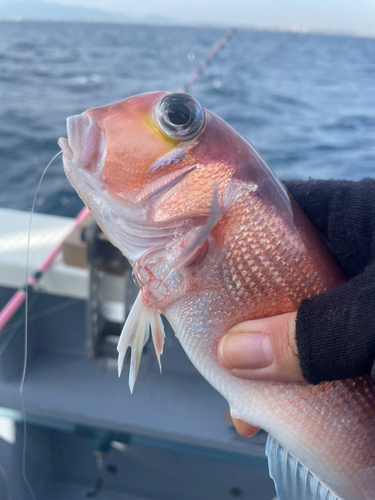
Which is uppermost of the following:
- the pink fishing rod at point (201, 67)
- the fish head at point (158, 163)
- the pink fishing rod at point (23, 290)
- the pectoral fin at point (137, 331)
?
the pink fishing rod at point (201, 67)

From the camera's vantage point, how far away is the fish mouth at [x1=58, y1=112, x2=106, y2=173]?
1101 mm

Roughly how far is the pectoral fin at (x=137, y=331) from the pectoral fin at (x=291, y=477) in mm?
542

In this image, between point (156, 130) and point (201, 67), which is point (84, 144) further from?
point (201, 67)

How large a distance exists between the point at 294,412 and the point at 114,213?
2.75ft

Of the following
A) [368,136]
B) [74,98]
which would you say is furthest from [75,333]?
[74,98]

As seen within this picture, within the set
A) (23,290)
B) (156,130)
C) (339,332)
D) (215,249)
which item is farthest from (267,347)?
(23,290)

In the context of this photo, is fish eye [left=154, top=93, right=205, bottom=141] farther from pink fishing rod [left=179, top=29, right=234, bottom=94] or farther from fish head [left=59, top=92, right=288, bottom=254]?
pink fishing rod [left=179, top=29, right=234, bottom=94]

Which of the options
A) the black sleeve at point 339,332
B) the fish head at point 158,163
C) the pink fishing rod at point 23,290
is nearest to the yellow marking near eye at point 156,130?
the fish head at point 158,163

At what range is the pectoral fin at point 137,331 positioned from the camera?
4.23 ft

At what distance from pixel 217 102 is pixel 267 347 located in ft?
39.3

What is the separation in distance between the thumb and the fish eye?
59cm

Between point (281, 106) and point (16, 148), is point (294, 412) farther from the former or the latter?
point (281, 106)

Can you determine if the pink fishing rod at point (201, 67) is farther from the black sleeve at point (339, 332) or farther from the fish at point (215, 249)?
the black sleeve at point (339, 332)

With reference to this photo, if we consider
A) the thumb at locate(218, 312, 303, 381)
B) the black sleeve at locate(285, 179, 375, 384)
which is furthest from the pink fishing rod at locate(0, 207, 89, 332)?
the black sleeve at locate(285, 179, 375, 384)
